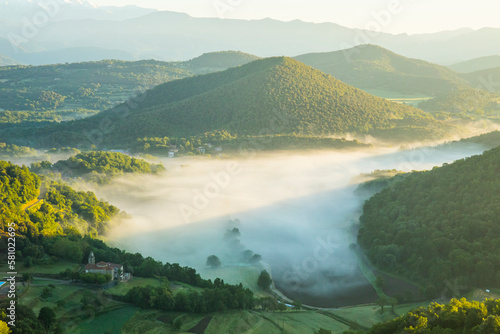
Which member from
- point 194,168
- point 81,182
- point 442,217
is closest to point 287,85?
point 194,168

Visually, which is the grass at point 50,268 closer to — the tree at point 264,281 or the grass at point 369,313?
the tree at point 264,281

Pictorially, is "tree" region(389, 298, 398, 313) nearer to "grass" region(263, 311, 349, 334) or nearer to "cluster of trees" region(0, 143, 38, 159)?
"grass" region(263, 311, 349, 334)

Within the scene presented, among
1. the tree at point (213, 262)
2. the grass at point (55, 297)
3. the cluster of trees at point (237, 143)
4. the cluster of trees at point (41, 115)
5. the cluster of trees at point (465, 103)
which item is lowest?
the tree at point (213, 262)

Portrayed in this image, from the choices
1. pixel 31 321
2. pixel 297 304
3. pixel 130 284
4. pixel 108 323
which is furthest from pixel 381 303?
pixel 31 321

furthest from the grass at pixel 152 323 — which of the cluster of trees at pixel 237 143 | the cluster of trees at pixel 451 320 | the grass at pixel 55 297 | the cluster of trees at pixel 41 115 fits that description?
the cluster of trees at pixel 41 115

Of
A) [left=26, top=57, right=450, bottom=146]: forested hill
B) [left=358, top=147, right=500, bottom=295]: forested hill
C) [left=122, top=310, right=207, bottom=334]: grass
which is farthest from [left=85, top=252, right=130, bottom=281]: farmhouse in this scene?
[left=26, top=57, right=450, bottom=146]: forested hill

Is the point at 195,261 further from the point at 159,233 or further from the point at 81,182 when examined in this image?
the point at 81,182
